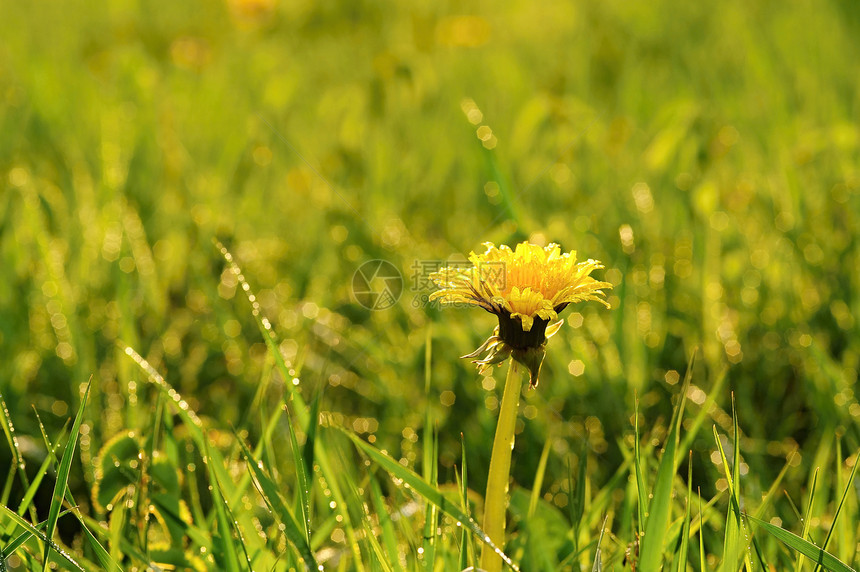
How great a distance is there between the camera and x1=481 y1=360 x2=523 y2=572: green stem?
0.81 metres

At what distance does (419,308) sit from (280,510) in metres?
0.85

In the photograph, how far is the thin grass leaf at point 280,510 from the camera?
0.76 meters

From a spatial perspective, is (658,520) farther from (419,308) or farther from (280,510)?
(419,308)

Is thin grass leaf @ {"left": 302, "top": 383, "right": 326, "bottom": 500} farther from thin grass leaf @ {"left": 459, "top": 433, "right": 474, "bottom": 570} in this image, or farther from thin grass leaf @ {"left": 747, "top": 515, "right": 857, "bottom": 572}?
thin grass leaf @ {"left": 747, "top": 515, "right": 857, "bottom": 572}

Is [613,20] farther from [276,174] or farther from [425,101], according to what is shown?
[276,174]

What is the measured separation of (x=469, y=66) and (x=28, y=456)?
7.13 ft

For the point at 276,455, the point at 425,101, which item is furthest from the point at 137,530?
Result: the point at 425,101

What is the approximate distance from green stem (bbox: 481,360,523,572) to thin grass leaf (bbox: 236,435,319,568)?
0.58 ft

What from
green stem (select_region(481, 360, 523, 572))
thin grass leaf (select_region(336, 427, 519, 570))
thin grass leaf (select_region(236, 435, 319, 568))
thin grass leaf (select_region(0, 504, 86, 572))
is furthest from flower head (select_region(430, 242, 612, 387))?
thin grass leaf (select_region(0, 504, 86, 572))

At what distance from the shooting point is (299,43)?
3574 mm

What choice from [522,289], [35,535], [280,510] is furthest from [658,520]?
[35,535]

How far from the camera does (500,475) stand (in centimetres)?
81

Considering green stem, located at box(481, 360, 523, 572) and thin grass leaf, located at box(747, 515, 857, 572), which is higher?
green stem, located at box(481, 360, 523, 572)

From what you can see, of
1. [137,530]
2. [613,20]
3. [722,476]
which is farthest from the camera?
[613,20]
